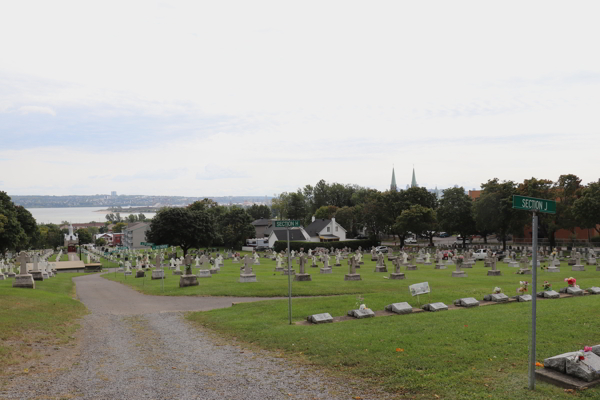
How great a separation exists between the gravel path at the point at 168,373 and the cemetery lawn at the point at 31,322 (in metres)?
0.83

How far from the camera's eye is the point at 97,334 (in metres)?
13.8

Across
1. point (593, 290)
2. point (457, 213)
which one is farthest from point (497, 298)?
point (457, 213)

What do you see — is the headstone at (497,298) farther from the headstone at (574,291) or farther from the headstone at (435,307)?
the headstone at (574,291)

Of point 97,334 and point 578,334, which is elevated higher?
point 578,334

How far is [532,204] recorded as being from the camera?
7.02 meters

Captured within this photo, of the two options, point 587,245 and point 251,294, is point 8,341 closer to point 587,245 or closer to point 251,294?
point 251,294

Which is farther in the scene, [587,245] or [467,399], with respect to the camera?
[587,245]

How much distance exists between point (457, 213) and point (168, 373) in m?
57.9

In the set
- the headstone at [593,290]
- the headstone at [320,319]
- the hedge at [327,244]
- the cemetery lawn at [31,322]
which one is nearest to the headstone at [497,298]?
the headstone at [593,290]

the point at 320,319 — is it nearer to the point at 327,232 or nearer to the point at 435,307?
the point at 435,307

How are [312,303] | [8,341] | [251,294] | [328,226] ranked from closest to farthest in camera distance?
[8,341], [312,303], [251,294], [328,226]

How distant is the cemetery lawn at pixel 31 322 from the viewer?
11.0 meters

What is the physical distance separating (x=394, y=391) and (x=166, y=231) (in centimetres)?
5050

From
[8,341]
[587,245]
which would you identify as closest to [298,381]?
[8,341]
